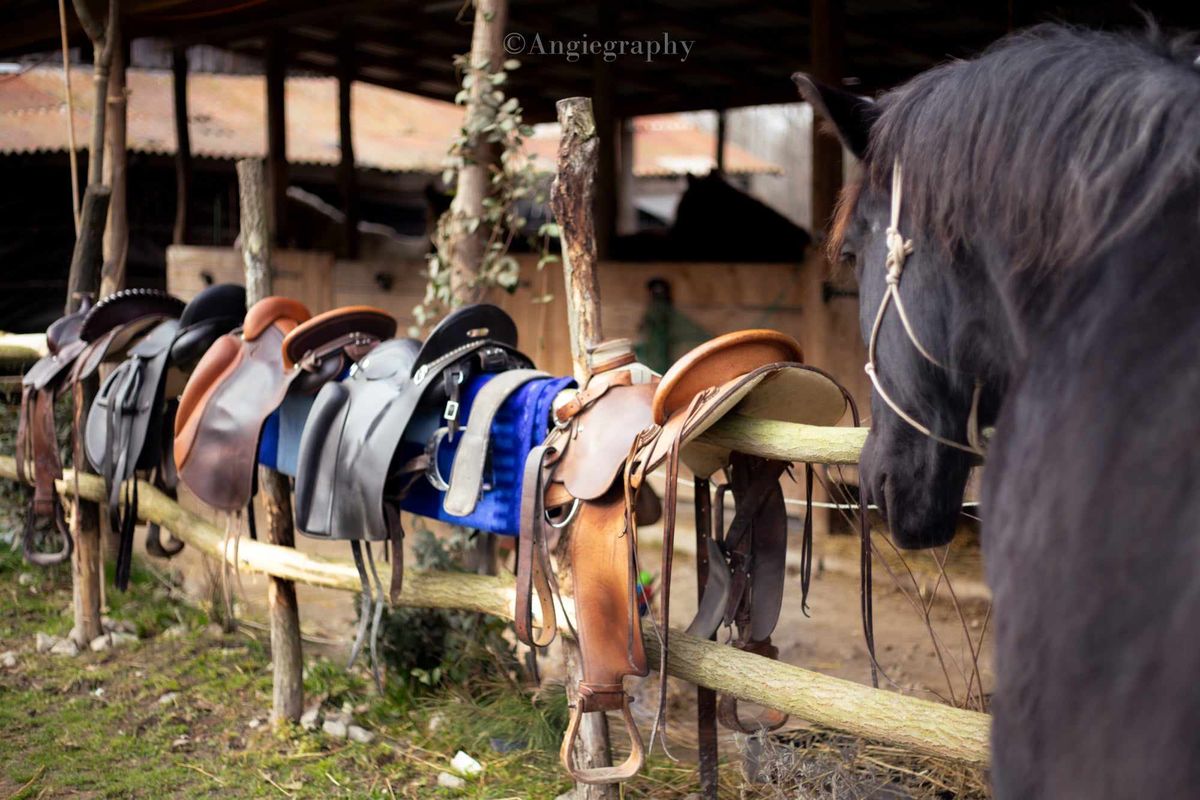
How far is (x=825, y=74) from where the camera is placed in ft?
→ 17.9

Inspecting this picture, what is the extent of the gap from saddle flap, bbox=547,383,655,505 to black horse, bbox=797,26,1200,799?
899 mm

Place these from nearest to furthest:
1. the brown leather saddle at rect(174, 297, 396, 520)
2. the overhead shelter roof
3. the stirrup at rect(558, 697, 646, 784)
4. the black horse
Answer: the black horse, the stirrup at rect(558, 697, 646, 784), the brown leather saddle at rect(174, 297, 396, 520), the overhead shelter roof

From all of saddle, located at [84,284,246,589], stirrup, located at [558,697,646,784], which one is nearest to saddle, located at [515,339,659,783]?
stirrup, located at [558,697,646,784]

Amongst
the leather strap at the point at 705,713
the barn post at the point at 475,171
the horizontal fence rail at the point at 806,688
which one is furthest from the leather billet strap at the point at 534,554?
the barn post at the point at 475,171

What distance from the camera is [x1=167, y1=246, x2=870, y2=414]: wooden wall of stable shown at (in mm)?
5527

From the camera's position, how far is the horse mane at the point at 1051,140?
Answer: 1.07m

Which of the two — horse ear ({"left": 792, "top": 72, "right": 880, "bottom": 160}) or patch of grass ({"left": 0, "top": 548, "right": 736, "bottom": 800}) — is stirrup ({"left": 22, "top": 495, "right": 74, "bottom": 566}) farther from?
horse ear ({"left": 792, "top": 72, "right": 880, "bottom": 160})

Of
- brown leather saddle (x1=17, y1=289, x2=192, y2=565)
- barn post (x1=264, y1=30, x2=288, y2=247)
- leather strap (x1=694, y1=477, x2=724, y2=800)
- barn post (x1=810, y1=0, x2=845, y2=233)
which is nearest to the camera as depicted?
leather strap (x1=694, y1=477, x2=724, y2=800)

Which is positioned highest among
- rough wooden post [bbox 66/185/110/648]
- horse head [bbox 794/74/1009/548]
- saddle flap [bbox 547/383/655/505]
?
horse head [bbox 794/74/1009/548]

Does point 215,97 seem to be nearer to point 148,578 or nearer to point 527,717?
point 148,578

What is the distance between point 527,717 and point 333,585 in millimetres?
712

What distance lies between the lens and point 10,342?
485cm

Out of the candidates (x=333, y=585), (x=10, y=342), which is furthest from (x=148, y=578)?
(x=333, y=585)

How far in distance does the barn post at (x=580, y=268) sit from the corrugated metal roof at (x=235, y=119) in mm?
7123
